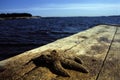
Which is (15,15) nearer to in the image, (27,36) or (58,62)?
(27,36)

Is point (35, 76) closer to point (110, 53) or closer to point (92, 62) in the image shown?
point (92, 62)

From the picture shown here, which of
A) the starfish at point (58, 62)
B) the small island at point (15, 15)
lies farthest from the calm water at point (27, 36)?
the small island at point (15, 15)

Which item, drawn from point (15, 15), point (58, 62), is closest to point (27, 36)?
point (58, 62)

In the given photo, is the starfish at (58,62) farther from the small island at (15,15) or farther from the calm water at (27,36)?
the small island at (15,15)

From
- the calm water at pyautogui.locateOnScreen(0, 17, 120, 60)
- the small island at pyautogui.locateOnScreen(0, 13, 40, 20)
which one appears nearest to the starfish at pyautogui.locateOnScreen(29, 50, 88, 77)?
the calm water at pyautogui.locateOnScreen(0, 17, 120, 60)

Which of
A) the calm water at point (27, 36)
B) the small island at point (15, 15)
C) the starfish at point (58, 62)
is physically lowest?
the small island at point (15, 15)

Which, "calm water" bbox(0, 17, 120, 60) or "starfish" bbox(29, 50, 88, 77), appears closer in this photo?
"starfish" bbox(29, 50, 88, 77)

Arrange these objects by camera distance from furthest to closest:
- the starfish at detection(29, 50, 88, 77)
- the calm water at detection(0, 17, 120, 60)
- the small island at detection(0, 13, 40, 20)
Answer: the small island at detection(0, 13, 40, 20), the calm water at detection(0, 17, 120, 60), the starfish at detection(29, 50, 88, 77)

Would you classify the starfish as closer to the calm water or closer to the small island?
the calm water

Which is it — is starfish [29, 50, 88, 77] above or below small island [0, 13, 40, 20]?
above

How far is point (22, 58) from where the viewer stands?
10.7 feet

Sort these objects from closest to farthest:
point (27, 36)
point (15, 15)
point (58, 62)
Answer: point (58, 62), point (27, 36), point (15, 15)

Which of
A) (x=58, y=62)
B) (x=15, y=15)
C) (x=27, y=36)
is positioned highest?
(x=58, y=62)

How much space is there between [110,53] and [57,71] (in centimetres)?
168
